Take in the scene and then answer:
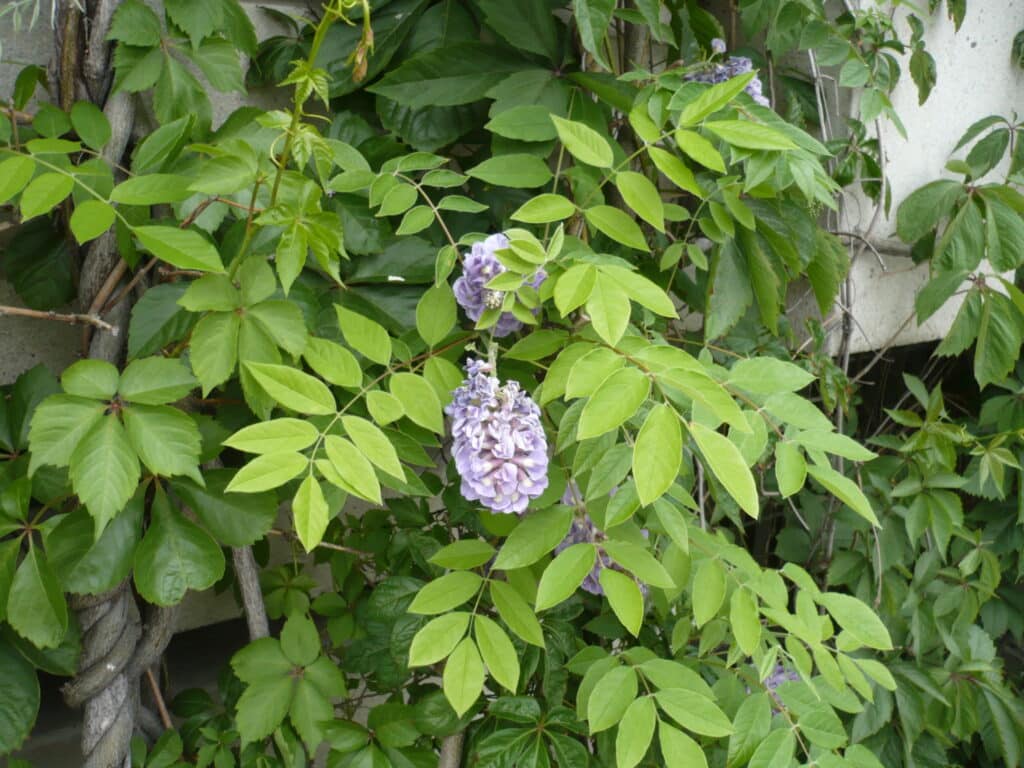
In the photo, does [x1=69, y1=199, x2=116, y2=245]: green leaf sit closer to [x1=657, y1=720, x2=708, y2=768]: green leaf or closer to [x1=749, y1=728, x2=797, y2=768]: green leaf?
[x1=657, y1=720, x2=708, y2=768]: green leaf

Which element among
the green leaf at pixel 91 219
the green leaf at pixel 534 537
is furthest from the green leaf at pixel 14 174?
the green leaf at pixel 534 537

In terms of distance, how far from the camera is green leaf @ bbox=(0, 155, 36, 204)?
2.41 feet

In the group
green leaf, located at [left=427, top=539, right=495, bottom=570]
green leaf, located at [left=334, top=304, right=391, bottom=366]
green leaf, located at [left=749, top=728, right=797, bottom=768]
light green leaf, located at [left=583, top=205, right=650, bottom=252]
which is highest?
light green leaf, located at [left=583, top=205, right=650, bottom=252]

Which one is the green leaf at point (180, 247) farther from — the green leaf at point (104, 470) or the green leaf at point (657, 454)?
the green leaf at point (657, 454)

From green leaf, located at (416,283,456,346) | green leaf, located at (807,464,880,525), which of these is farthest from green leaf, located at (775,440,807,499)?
green leaf, located at (416,283,456,346)

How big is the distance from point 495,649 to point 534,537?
0.11 meters

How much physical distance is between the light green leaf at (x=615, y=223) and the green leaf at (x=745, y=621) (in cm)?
36

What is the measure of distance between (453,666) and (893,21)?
1.49 metres

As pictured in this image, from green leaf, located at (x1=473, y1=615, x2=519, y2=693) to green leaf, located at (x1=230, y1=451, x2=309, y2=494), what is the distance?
0.81ft

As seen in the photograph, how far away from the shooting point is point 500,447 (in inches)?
28.5

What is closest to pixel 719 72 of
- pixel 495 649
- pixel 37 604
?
pixel 495 649

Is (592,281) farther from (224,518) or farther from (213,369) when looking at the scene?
(224,518)

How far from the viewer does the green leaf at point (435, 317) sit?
856mm

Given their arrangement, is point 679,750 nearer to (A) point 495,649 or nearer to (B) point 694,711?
(B) point 694,711
